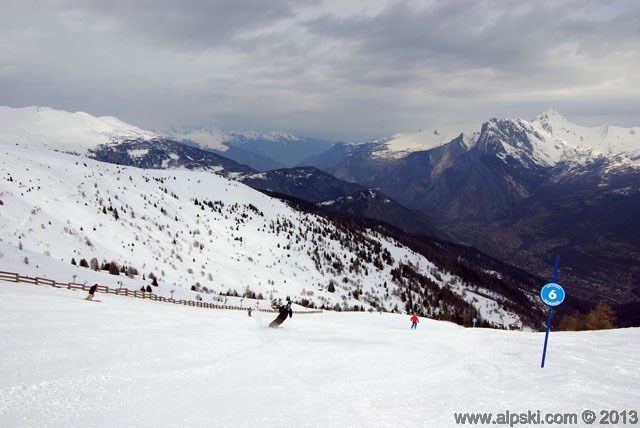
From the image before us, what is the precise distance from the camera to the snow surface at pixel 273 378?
8664mm

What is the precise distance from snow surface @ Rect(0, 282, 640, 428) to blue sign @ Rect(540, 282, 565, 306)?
6.65 feet

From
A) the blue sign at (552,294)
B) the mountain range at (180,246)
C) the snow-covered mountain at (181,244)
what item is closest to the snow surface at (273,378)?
the blue sign at (552,294)

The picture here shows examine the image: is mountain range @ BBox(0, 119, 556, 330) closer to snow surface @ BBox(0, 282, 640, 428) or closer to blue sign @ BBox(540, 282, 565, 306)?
snow surface @ BBox(0, 282, 640, 428)

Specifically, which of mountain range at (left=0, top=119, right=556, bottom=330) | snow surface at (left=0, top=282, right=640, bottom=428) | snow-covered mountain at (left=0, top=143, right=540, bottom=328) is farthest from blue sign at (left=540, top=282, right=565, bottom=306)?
snow-covered mountain at (left=0, top=143, right=540, bottom=328)

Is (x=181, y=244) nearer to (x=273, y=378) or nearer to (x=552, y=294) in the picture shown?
(x=273, y=378)

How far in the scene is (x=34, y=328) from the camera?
16344mm

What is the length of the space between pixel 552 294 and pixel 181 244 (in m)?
104

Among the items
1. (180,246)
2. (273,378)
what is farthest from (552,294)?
(180,246)

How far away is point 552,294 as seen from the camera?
1288 centimetres

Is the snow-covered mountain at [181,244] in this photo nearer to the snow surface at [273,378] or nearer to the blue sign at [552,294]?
the snow surface at [273,378]

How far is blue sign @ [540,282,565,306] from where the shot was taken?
1249cm

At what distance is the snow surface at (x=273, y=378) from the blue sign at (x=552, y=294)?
2.03 m

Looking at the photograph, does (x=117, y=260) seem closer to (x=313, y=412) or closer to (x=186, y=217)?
(x=186, y=217)

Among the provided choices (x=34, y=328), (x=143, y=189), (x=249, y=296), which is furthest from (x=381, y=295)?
(x=34, y=328)
